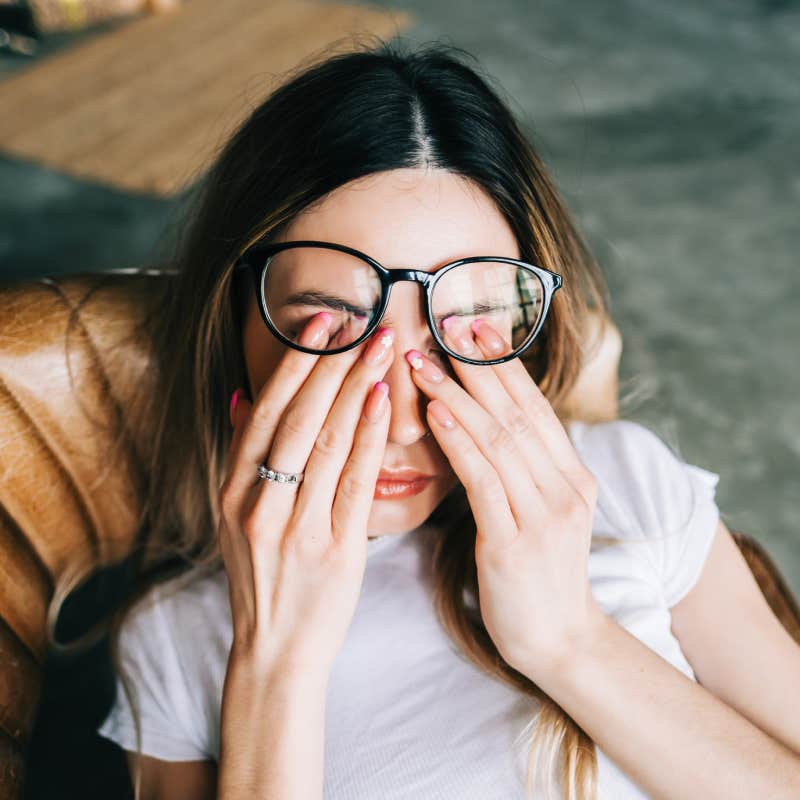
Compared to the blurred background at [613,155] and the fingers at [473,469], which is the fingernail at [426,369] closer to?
the fingers at [473,469]

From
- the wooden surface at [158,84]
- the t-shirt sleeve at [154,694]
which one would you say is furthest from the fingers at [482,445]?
the wooden surface at [158,84]

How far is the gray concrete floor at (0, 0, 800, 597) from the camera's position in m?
2.83

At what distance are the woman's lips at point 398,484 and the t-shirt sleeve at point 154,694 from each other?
40cm

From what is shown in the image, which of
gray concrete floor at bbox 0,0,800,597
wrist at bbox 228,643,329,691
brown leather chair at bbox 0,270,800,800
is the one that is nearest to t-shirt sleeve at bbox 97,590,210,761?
brown leather chair at bbox 0,270,800,800

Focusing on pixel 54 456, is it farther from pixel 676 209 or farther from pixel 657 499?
pixel 676 209

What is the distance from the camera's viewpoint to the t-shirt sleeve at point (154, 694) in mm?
1175

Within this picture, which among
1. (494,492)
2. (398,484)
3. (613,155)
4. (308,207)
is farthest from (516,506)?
(613,155)

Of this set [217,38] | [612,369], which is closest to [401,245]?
[612,369]

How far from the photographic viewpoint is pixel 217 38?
441 centimetres

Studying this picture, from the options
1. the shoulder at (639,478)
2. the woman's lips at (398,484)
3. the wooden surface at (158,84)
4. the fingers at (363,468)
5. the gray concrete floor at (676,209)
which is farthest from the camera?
the wooden surface at (158,84)

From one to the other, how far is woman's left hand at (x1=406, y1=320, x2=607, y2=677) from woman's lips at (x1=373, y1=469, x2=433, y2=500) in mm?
117

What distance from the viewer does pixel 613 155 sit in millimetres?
4203

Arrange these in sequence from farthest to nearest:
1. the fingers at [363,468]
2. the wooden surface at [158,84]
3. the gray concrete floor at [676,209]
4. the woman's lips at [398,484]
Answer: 1. the wooden surface at [158,84]
2. the gray concrete floor at [676,209]
3. the woman's lips at [398,484]
4. the fingers at [363,468]

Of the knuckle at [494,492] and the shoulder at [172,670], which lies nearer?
the knuckle at [494,492]
